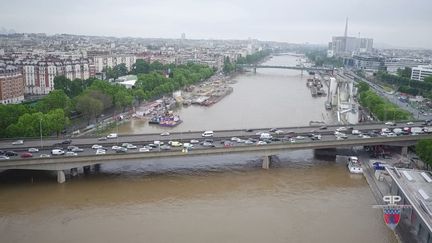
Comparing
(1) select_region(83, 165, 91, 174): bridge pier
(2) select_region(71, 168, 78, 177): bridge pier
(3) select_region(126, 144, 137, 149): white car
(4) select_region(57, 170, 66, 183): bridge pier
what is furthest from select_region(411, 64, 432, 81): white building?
(4) select_region(57, 170, 66, 183): bridge pier

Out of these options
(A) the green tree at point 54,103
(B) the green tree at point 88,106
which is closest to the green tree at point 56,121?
(A) the green tree at point 54,103

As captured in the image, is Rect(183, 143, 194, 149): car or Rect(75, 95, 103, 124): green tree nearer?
Rect(183, 143, 194, 149): car

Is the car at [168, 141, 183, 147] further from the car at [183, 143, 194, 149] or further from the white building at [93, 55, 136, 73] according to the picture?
the white building at [93, 55, 136, 73]

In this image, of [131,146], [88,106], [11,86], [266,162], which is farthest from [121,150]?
[11,86]

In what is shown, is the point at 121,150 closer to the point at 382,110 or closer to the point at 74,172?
the point at 74,172

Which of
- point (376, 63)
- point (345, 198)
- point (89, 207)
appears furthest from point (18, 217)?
point (376, 63)

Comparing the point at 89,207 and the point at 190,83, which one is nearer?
the point at 89,207

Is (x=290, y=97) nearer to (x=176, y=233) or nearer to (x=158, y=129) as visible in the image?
(x=158, y=129)
